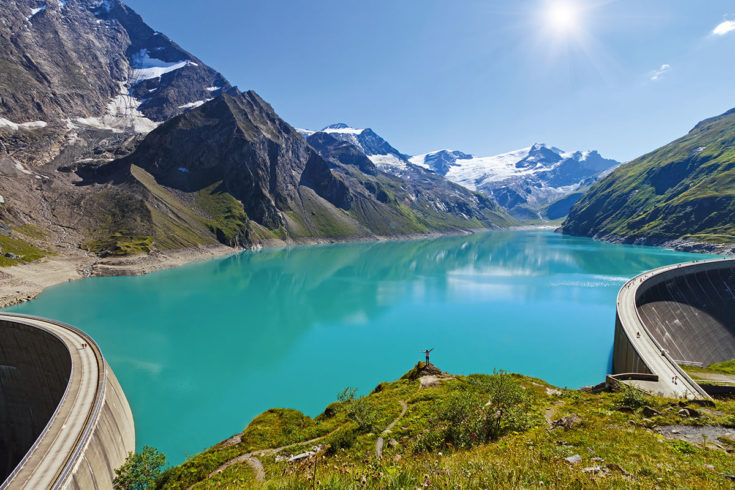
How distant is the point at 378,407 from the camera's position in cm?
2475

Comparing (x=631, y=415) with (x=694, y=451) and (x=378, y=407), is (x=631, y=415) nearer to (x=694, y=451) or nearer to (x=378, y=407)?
(x=694, y=451)

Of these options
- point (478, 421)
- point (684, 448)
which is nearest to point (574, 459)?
point (684, 448)

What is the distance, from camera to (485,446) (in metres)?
14.8

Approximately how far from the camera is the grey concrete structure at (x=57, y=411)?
19734 mm

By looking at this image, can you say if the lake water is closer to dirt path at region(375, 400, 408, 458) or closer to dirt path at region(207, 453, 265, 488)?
dirt path at region(207, 453, 265, 488)

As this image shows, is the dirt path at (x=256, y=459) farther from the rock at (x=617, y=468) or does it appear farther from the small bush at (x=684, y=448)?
the small bush at (x=684, y=448)

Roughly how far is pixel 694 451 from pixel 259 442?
2278cm

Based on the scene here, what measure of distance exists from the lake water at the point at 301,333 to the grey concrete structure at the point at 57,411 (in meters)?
7.10

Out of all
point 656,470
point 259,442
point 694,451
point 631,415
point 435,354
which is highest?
point 656,470

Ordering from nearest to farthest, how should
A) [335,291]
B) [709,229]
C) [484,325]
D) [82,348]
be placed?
1. [82,348]
2. [484,325]
3. [335,291]
4. [709,229]

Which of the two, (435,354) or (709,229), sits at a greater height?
(709,229)

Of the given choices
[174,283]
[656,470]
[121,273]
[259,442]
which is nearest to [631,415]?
[656,470]

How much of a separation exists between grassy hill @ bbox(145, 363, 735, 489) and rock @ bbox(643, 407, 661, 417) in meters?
0.05

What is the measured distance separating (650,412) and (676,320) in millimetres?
59523
